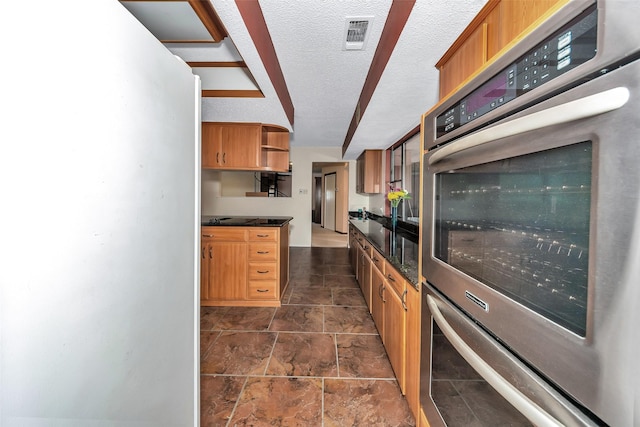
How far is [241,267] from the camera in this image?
3.02 m

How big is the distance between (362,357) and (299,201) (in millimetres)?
4390

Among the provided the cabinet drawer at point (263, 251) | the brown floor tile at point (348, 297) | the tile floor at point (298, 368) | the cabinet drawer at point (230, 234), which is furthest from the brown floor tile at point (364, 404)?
the cabinet drawer at point (230, 234)

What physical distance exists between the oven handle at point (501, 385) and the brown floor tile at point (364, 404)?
970mm

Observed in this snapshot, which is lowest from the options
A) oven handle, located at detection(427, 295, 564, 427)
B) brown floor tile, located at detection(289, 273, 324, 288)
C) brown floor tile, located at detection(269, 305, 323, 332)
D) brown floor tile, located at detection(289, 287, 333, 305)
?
Answer: brown floor tile, located at detection(269, 305, 323, 332)

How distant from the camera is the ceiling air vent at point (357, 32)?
1.57 metres

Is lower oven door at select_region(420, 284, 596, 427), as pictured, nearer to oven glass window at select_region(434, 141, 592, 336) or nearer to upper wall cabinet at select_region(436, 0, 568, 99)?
oven glass window at select_region(434, 141, 592, 336)

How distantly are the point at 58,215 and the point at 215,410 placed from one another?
1.62 meters

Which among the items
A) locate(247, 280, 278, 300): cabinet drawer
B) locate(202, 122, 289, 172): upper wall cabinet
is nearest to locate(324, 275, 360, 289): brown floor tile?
locate(247, 280, 278, 300): cabinet drawer

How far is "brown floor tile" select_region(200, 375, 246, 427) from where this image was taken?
1.48 m

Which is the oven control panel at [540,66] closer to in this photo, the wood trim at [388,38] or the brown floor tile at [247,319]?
the wood trim at [388,38]

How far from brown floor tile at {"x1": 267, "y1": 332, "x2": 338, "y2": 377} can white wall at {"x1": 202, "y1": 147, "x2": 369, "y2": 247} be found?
3.91 metres

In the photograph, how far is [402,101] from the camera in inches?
89.5

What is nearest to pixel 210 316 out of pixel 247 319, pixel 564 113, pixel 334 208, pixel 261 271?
pixel 247 319

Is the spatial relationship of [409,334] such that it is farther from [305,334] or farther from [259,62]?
[259,62]
